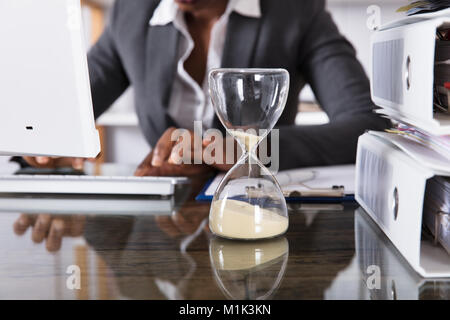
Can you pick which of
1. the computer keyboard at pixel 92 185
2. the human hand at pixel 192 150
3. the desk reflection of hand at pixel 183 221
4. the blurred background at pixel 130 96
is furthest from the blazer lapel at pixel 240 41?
the blurred background at pixel 130 96

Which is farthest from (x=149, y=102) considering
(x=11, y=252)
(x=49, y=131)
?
(x=11, y=252)

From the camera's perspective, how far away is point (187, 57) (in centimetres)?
155

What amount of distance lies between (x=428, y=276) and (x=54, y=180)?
1.95 feet

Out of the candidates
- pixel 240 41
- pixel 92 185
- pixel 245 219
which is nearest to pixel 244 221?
pixel 245 219

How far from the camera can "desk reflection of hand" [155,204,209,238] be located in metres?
0.60

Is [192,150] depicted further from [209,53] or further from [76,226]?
[209,53]

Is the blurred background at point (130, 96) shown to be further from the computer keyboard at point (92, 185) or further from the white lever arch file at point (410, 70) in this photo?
the white lever arch file at point (410, 70)

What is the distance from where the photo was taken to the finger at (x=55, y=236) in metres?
0.55

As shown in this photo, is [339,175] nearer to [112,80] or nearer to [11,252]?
[11,252]

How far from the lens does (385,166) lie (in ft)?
1.86

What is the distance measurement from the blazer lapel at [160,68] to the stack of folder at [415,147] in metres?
0.90

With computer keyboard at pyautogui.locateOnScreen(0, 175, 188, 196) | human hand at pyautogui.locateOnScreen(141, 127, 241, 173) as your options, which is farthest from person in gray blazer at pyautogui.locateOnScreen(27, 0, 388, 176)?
computer keyboard at pyautogui.locateOnScreen(0, 175, 188, 196)

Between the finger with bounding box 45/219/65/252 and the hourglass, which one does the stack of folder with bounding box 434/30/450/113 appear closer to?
the hourglass

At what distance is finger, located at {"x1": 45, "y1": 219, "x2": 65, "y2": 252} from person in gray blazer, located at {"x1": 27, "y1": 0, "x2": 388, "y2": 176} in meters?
0.73
